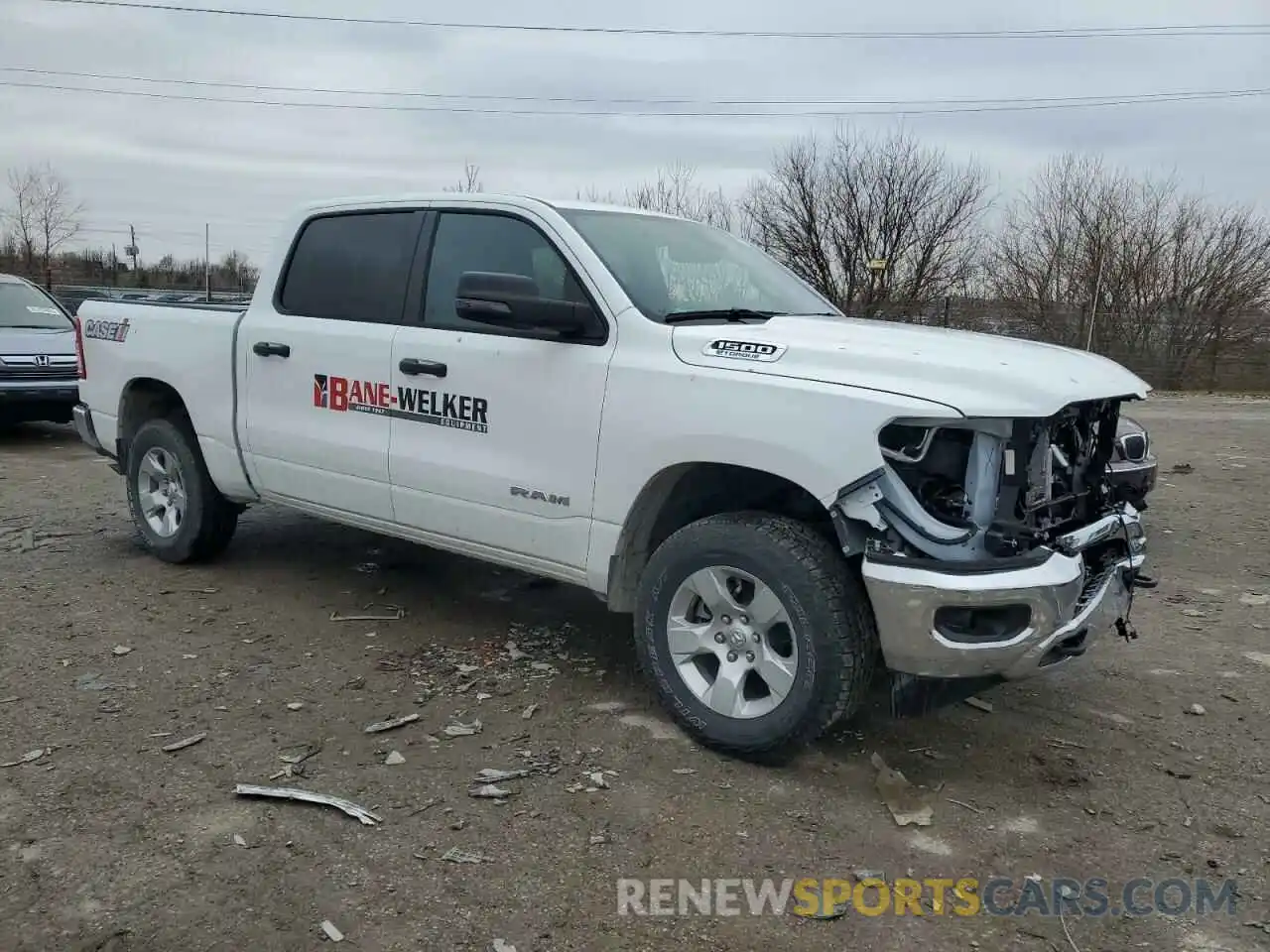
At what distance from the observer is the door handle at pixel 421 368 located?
14.3 ft

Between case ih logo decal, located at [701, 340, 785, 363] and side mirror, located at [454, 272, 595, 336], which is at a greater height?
side mirror, located at [454, 272, 595, 336]

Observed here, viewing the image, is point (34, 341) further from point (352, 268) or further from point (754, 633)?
point (754, 633)

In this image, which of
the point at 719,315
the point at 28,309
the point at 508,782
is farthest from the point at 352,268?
the point at 28,309

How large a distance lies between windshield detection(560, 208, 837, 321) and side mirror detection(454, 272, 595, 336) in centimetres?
25

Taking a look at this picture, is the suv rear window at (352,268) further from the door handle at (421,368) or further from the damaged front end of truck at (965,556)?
the damaged front end of truck at (965,556)

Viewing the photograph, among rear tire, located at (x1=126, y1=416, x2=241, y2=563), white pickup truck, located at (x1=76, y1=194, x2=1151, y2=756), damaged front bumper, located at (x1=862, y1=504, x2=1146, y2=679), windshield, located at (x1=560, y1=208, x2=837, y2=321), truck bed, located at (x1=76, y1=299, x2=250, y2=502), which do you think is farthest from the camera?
rear tire, located at (x1=126, y1=416, x2=241, y2=563)

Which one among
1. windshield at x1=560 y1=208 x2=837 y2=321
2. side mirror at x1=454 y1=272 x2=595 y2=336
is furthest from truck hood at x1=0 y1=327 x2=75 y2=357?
side mirror at x1=454 y1=272 x2=595 y2=336

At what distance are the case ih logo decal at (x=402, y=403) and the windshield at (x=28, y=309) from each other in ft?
26.0

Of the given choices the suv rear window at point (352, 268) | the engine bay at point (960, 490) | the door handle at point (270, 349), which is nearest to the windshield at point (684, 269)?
the suv rear window at point (352, 268)

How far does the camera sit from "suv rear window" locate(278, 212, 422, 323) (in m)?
4.73

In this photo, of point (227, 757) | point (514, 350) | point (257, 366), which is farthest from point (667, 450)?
point (257, 366)

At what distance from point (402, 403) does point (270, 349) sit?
0.96 meters

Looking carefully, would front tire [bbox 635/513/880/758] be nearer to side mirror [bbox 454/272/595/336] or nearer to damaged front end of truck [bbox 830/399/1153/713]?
damaged front end of truck [bbox 830/399/1153/713]

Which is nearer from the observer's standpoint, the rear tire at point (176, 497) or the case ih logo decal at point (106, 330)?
the rear tire at point (176, 497)
